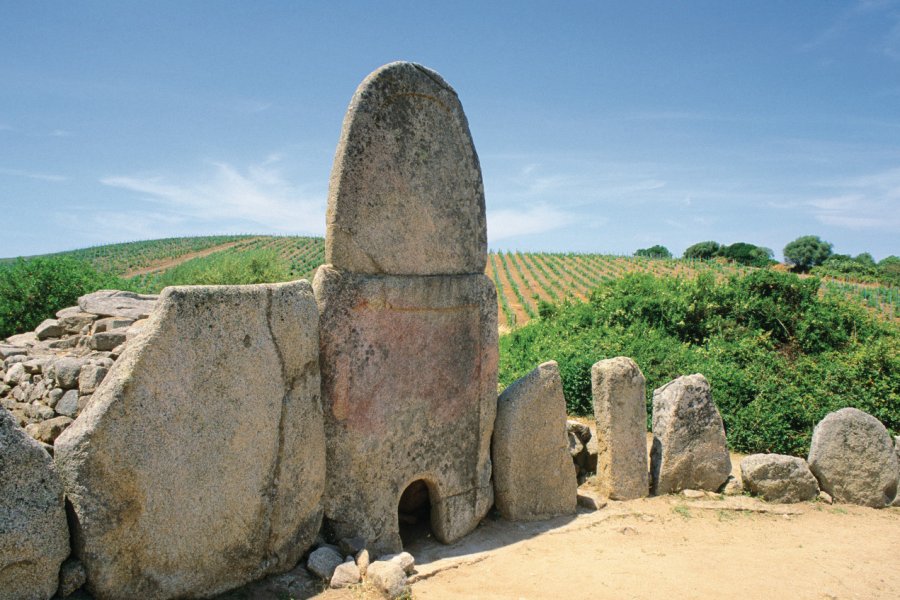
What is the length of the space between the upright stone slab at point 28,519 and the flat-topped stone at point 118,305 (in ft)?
17.4

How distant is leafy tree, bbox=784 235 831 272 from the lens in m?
57.4

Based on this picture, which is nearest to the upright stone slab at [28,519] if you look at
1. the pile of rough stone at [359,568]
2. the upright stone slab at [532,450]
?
the pile of rough stone at [359,568]

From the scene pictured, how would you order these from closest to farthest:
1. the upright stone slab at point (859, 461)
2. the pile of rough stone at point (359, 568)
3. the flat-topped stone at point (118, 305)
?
the pile of rough stone at point (359, 568) < the upright stone slab at point (859, 461) < the flat-topped stone at point (118, 305)

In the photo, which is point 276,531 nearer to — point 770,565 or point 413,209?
point 413,209

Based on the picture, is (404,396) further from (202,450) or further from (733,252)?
(733,252)

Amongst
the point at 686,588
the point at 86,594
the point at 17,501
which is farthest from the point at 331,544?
the point at 686,588

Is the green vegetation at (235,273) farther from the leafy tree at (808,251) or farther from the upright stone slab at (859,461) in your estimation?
the leafy tree at (808,251)

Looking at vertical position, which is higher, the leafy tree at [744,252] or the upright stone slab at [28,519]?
the leafy tree at [744,252]

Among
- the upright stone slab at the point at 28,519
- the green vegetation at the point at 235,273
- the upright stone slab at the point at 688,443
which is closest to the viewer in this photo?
the upright stone slab at the point at 28,519

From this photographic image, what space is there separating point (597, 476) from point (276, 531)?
12.2 ft

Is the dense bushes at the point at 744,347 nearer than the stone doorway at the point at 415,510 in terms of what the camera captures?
No

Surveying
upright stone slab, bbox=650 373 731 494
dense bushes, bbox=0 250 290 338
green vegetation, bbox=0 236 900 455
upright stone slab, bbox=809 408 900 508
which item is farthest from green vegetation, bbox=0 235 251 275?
upright stone slab, bbox=809 408 900 508

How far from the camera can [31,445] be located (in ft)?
11.6

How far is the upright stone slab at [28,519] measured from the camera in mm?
3406
